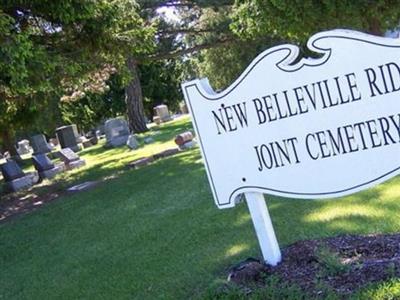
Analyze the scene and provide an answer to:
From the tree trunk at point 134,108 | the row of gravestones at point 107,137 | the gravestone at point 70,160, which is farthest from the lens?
the tree trunk at point 134,108

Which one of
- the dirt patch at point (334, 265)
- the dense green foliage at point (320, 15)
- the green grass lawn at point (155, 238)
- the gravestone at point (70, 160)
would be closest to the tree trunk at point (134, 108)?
the gravestone at point (70, 160)

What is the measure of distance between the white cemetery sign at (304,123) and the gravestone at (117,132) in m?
17.4

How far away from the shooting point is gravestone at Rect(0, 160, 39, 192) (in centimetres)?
1459

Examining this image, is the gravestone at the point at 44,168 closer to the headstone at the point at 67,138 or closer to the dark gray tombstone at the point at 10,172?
the dark gray tombstone at the point at 10,172

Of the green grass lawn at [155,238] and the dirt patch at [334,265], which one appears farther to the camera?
the green grass lawn at [155,238]

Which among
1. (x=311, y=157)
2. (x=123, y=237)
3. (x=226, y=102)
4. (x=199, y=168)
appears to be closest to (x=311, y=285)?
(x=311, y=157)

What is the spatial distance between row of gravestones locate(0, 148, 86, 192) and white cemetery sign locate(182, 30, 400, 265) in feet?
38.6

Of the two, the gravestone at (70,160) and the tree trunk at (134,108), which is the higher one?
the tree trunk at (134,108)

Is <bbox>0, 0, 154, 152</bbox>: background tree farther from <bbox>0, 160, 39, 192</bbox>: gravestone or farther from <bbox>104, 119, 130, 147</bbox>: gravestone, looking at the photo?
<bbox>104, 119, 130, 147</bbox>: gravestone

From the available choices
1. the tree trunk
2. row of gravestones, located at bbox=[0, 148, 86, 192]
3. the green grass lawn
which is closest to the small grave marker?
the tree trunk

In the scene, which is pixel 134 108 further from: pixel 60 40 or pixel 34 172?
pixel 60 40

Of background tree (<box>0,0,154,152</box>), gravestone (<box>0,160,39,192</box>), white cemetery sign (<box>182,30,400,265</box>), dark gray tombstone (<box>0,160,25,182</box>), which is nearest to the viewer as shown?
white cemetery sign (<box>182,30,400,265</box>)

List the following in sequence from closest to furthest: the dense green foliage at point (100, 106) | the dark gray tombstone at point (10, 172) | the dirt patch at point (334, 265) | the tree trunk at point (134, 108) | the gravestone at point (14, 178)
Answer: the dirt patch at point (334, 265)
the gravestone at point (14, 178)
the dark gray tombstone at point (10, 172)
the tree trunk at point (134, 108)
the dense green foliage at point (100, 106)

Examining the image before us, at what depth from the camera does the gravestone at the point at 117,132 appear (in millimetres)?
21125
